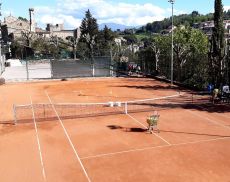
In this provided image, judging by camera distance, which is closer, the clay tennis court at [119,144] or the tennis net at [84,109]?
the clay tennis court at [119,144]

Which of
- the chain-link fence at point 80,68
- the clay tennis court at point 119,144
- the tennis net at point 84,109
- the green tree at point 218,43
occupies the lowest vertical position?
the clay tennis court at point 119,144

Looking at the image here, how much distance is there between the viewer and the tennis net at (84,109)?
24.0 metres

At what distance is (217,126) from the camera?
68.2ft

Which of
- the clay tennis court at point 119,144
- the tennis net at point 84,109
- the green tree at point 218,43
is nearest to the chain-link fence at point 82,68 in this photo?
the clay tennis court at point 119,144

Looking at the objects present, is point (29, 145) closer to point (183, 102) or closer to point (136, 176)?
point (136, 176)

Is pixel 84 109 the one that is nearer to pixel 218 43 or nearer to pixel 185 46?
pixel 218 43

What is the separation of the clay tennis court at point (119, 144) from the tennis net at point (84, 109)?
0.48ft

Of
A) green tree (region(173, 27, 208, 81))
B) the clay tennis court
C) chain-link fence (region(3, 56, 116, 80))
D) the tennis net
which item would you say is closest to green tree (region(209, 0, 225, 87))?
the clay tennis court

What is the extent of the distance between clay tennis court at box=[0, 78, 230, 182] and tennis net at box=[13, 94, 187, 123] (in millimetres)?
146

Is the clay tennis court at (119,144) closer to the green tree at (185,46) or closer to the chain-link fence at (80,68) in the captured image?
the green tree at (185,46)

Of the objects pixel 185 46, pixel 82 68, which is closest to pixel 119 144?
pixel 185 46

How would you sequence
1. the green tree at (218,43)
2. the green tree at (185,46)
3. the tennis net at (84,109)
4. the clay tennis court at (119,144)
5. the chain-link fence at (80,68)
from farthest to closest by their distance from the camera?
1. the chain-link fence at (80,68)
2. the green tree at (185,46)
3. the green tree at (218,43)
4. the tennis net at (84,109)
5. the clay tennis court at (119,144)

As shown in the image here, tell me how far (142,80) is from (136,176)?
2866 cm

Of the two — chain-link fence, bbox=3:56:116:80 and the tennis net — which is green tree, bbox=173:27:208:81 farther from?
the tennis net
